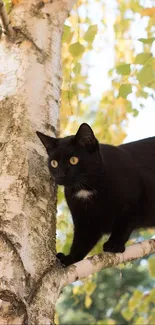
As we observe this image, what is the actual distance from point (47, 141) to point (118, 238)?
45 centimetres

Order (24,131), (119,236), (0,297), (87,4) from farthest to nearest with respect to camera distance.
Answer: (87,4) < (119,236) < (24,131) < (0,297)

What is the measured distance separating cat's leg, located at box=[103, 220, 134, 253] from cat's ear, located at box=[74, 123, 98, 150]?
1.05ft

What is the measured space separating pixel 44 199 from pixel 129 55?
6.02 feet

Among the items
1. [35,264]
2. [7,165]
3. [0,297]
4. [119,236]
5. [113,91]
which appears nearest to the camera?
[0,297]

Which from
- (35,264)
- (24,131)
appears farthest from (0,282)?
(24,131)

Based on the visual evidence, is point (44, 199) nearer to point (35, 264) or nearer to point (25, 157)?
point (25, 157)

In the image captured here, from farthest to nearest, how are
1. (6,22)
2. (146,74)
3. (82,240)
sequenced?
(146,74)
(82,240)
(6,22)

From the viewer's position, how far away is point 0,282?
3.12 ft

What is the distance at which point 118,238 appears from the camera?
5.22 ft

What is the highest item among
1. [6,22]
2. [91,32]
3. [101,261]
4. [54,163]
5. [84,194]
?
[91,32]

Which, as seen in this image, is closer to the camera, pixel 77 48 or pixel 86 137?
pixel 86 137

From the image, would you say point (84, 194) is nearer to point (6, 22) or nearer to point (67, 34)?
point (6, 22)

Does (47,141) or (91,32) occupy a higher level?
(91,32)

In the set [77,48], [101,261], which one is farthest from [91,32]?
[101,261]
